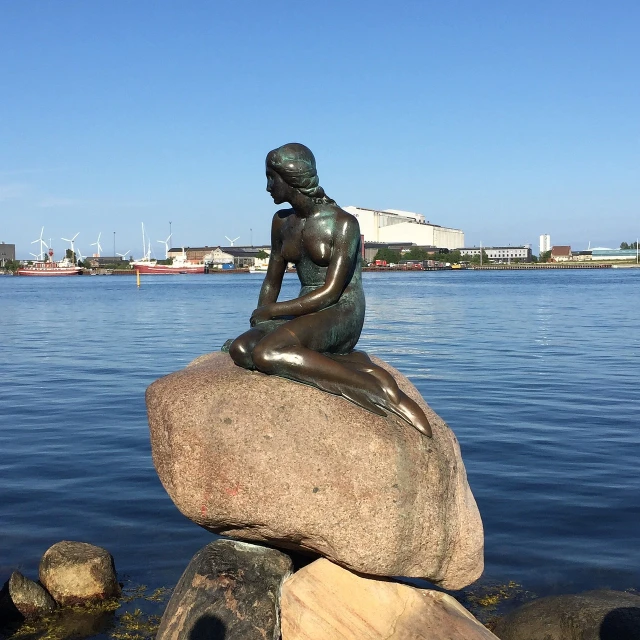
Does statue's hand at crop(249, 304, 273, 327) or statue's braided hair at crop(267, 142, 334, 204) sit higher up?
statue's braided hair at crop(267, 142, 334, 204)

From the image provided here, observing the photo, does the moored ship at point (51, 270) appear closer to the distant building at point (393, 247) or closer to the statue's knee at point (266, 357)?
the distant building at point (393, 247)

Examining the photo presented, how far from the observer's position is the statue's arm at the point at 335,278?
6.55m

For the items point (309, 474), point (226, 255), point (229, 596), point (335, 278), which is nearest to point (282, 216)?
point (335, 278)

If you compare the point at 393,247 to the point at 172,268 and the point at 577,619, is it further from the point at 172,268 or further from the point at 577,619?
the point at 577,619

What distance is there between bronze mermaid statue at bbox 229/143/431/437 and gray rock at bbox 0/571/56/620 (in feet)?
10.1

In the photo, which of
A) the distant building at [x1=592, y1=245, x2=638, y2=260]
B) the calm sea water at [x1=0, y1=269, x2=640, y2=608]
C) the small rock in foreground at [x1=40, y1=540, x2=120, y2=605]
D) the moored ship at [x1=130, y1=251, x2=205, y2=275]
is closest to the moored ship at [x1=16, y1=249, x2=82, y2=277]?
the moored ship at [x1=130, y1=251, x2=205, y2=275]

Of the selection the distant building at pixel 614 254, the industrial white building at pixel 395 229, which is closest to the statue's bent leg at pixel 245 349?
the industrial white building at pixel 395 229

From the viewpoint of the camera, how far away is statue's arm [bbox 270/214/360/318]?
6551 millimetres

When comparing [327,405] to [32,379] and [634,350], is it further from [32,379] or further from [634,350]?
[634,350]

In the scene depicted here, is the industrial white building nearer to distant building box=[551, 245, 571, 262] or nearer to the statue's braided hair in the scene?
distant building box=[551, 245, 571, 262]

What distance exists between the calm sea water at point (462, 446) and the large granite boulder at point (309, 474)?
2785 mm

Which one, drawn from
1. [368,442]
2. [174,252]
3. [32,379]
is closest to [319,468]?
[368,442]

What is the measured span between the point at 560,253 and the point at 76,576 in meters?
189

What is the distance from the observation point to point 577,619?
22.3ft
